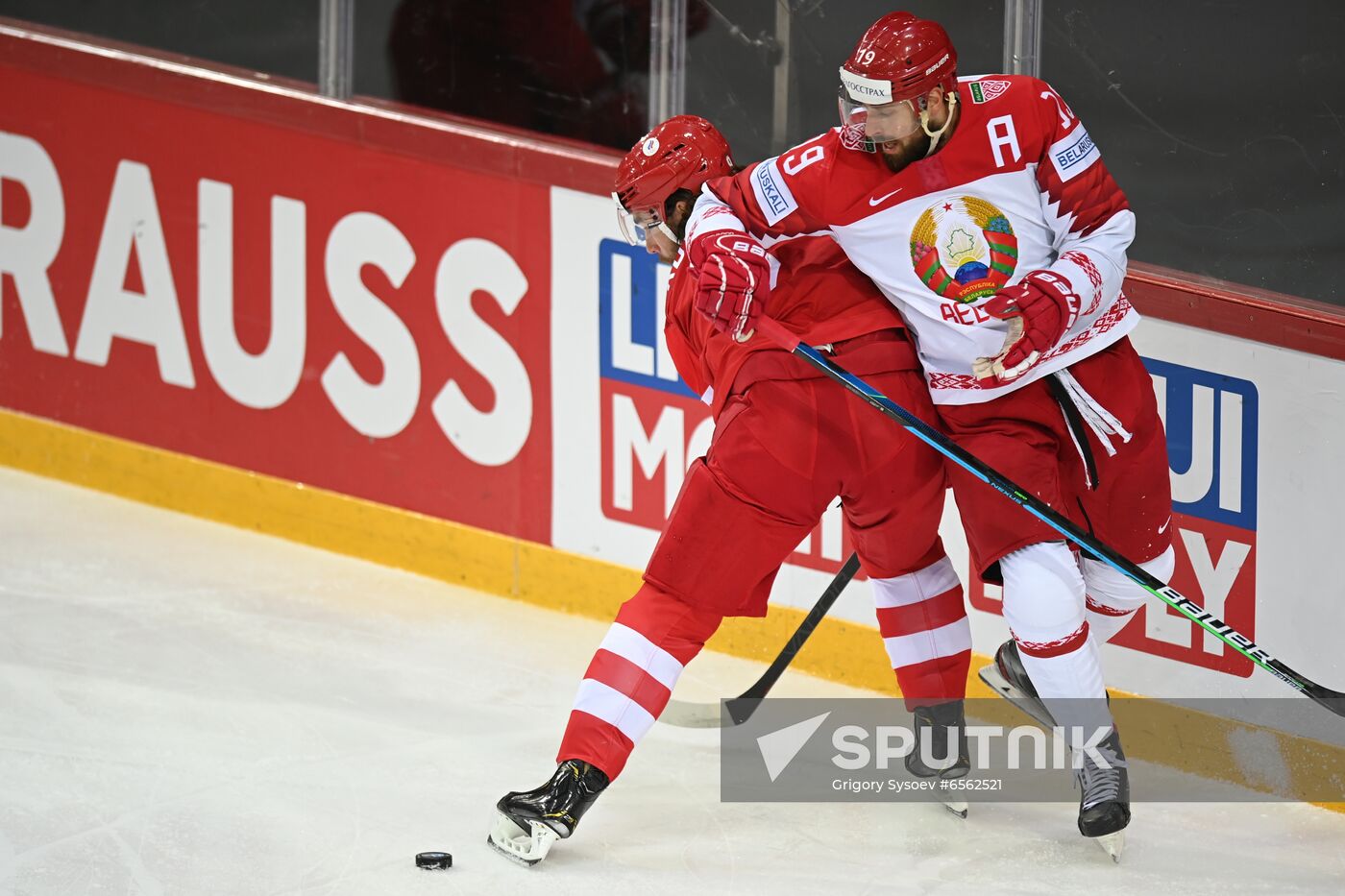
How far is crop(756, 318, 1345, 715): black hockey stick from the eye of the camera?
129 inches

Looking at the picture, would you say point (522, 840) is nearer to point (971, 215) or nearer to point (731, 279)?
point (731, 279)

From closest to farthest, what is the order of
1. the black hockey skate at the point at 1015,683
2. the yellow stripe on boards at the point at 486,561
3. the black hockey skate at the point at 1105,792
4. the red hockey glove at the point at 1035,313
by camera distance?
the red hockey glove at the point at 1035,313 < the black hockey skate at the point at 1105,792 < the black hockey skate at the point at 1015,683 < the yellow stripe on boards at the point at 486,561

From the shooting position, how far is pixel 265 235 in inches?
201

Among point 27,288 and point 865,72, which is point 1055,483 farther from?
point 27,288

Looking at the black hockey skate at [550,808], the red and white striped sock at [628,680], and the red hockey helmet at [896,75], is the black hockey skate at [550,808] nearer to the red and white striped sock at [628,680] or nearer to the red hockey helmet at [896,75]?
the red and white striped sock at [628,680]

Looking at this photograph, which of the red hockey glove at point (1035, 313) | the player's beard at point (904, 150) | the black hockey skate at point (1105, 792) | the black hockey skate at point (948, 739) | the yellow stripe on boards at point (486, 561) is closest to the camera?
the red hockey glove at point (1035, 313)

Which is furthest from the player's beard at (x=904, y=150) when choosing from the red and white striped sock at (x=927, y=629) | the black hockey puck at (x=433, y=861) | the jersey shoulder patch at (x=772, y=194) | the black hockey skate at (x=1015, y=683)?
the black hockey puck at (x=433, y=861)

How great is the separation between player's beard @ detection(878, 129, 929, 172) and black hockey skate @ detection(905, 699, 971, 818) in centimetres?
96

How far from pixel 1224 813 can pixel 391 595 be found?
6.49 feet

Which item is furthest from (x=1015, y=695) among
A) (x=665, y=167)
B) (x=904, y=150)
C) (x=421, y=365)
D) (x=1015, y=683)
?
(x=421, y=365)

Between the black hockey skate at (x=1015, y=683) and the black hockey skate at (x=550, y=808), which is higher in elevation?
the black hockey skate at (x=1015, y=683)

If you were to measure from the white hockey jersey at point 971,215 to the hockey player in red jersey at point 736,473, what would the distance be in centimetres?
7

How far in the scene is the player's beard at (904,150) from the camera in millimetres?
3248

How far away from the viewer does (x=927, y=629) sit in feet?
11.9
